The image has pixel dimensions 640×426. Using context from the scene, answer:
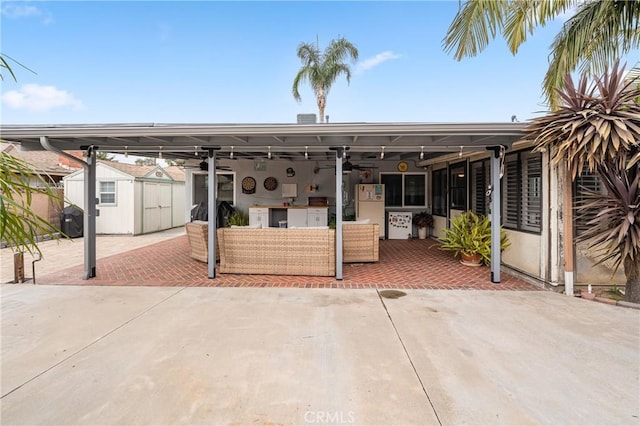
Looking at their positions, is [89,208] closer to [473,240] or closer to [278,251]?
[278,251]

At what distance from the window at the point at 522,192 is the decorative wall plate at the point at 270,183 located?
6647mm

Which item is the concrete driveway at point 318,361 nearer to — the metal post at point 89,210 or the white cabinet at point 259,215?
the metal post at point 89,210

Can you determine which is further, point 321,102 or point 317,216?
point 321,102

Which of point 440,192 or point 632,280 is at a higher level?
point 440,192

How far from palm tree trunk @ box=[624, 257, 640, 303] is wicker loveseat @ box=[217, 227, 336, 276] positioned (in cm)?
417

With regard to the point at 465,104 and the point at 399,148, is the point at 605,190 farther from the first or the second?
the point at 465,104

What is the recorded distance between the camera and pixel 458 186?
8.47 m

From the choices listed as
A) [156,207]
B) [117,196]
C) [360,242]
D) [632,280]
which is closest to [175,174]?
[156,207]

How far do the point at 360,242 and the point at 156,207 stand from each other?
950 centimetres

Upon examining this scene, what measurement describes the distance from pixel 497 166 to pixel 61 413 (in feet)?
19.9

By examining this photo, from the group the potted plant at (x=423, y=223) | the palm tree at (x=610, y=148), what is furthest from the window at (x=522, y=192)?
the potted plant at (x=423, y=223)

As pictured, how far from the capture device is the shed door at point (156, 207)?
1189 cm

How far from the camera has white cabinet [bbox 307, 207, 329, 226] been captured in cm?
996

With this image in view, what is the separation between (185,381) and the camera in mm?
2535
